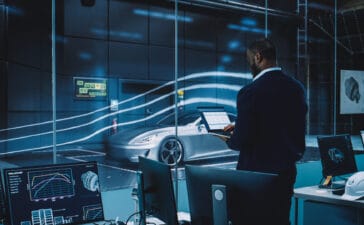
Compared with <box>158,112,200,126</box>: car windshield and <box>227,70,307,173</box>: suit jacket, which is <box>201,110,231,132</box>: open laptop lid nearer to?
<box>227,70,307,173</box>: suit jacket

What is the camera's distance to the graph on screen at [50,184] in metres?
1.89

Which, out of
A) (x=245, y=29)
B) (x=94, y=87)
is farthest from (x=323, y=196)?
(x=245, y=29)

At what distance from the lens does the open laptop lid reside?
246 centimetres

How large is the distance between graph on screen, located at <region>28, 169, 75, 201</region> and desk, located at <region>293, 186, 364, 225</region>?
1.77 m

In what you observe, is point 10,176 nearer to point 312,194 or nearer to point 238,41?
point 312,194

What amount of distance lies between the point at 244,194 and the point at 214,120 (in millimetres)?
1083

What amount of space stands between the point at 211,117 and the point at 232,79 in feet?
33.2

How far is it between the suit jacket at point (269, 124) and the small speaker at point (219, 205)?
578 millimetres

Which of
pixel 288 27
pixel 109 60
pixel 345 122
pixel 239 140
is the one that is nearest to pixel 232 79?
pixel 288 27

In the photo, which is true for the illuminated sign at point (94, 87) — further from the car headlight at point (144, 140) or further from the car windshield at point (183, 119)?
the car headlight at point (144, 140)

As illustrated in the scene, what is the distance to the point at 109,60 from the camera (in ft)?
34.7

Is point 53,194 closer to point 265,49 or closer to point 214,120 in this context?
point 214,120

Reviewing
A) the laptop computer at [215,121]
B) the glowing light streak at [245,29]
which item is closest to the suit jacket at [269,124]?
the laptop computer at [215,121]

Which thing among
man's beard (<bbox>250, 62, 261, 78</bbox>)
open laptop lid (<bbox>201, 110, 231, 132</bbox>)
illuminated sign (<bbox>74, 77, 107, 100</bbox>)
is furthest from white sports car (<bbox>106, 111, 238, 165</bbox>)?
illuminated sign (<bbox>74, 77, 107, 100</bbox>)
